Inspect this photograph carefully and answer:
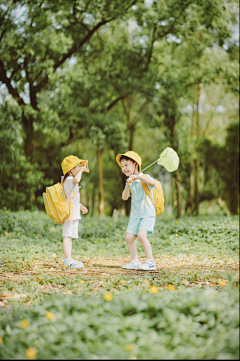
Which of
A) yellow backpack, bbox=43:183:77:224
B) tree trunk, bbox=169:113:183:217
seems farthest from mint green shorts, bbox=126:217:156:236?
tree trunk, bbox=169:113:183:217

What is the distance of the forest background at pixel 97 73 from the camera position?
485 inches

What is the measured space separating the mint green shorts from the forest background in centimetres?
804

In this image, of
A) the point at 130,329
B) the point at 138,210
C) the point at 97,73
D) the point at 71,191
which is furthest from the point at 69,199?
the point at 97,73

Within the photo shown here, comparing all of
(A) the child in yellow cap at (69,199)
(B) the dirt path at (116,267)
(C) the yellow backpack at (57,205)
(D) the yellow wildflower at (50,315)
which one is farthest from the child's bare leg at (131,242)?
(D) the yellow wildflower at (50,315)

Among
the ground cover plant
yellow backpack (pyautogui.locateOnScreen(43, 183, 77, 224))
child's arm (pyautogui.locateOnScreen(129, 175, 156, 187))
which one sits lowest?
the ground cover plant

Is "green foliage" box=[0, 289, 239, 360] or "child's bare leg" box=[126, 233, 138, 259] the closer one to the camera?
"green foliage" box=[0, 289, 239, 360]

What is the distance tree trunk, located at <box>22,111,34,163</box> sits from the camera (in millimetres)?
13508

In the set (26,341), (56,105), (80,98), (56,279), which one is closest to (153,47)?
(80,98)

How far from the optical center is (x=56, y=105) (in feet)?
45.8

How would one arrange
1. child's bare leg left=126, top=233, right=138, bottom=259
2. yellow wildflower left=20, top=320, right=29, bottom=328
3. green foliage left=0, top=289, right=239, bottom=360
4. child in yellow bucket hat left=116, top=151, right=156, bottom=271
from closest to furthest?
green foliage left=0, top=289, right=239, bottom=360, yellow wildflower left=20, top=320, right=29, bottom=328, child in yellow bucket hat left=116, top=151, right=156, bottom=271, child's bare leg left=126, top=233, right=138, bottom=259

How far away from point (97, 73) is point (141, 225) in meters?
11.6

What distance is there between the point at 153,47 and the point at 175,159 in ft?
37.7

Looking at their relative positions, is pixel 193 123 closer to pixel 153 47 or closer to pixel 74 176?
pixel 153 47

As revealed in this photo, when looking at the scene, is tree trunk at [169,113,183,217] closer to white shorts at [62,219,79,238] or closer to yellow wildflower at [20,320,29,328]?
white shorts at [62,219,79,238]
